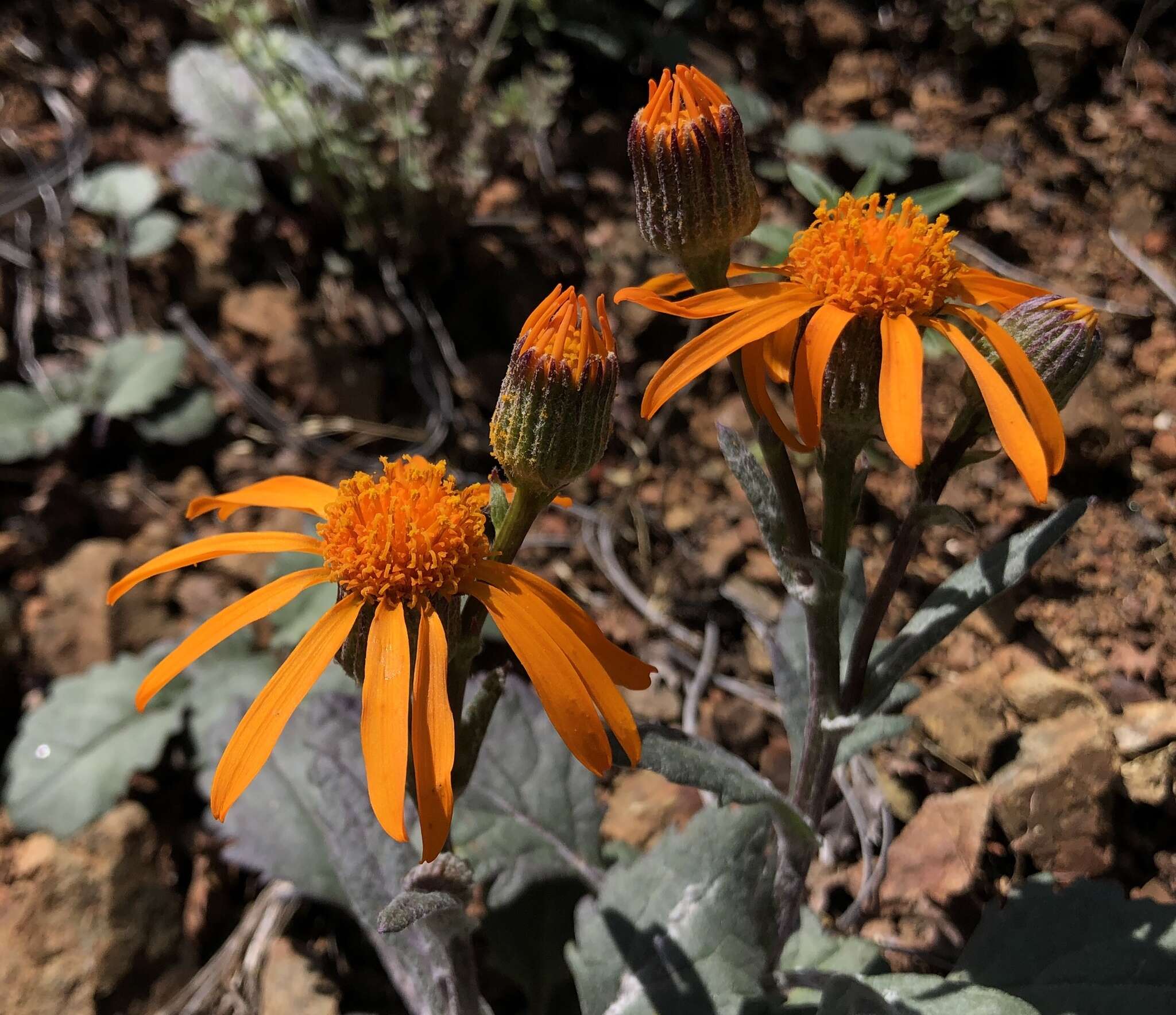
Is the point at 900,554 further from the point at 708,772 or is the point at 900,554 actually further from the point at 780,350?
the point at 708,772

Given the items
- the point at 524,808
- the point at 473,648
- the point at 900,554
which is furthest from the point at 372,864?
the point at 900,554

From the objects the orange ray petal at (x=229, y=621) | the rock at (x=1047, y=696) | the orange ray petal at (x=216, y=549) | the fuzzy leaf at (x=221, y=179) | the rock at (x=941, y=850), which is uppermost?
the fuzzy leaf at (x=221, y=179)

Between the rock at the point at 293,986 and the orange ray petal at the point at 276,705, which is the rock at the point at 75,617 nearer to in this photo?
the rock at the point at 293,986

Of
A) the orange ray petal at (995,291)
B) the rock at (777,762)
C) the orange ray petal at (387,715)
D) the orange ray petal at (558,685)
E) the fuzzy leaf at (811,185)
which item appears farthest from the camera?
the fuzzy leaf at (811,185)

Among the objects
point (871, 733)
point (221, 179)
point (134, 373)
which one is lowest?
point (871, 733)

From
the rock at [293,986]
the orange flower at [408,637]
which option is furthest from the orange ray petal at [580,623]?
the rock at [293,986]

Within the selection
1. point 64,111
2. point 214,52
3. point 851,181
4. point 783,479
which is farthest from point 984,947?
point 64,111

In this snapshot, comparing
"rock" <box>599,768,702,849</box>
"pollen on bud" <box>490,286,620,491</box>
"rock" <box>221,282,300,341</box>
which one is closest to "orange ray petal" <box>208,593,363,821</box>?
"pollen on bud" <box>490,286,620,491</box>
